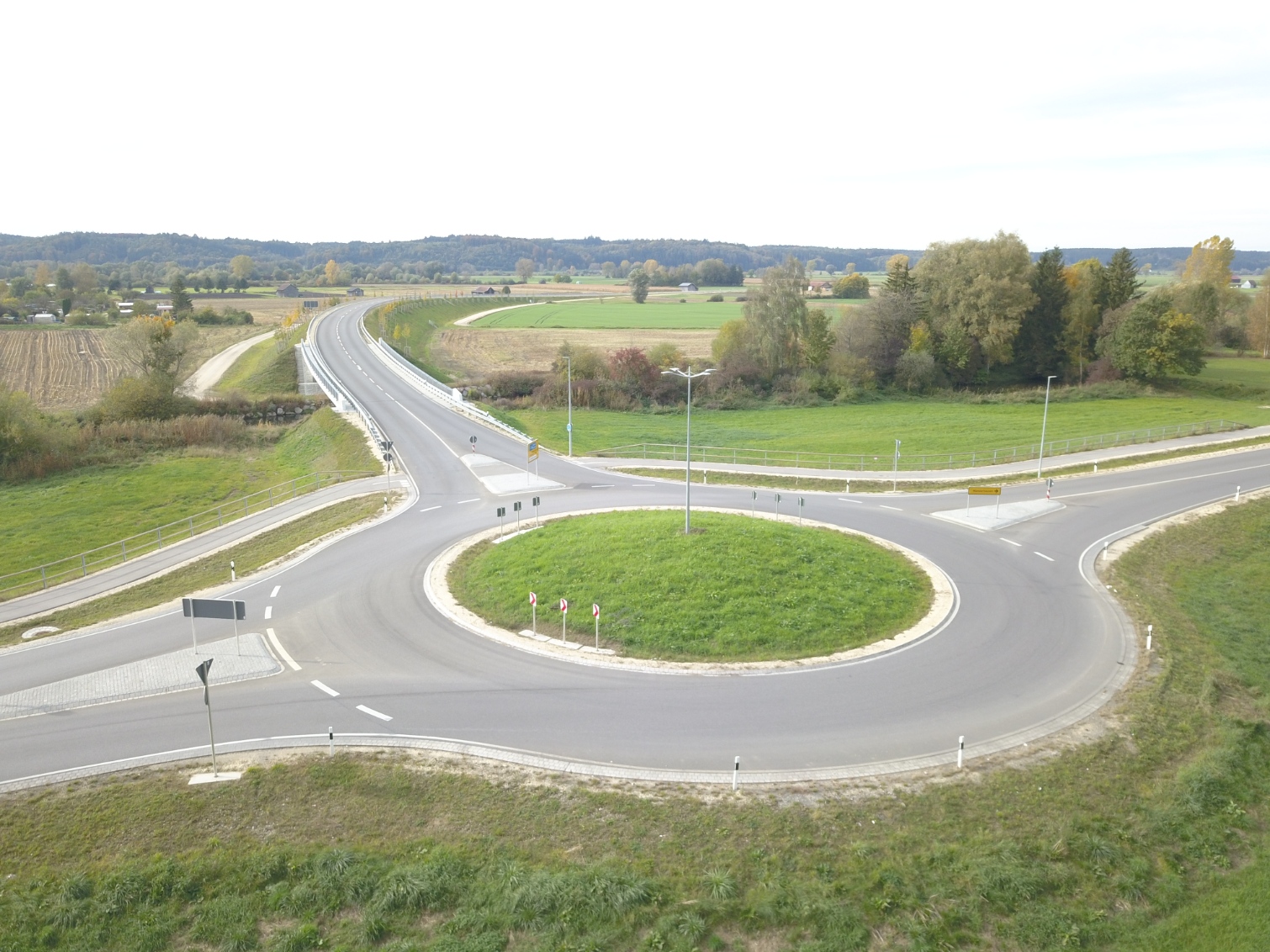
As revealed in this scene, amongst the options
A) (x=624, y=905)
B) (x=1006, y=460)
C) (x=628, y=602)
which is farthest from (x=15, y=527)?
(x=1006, y=460)

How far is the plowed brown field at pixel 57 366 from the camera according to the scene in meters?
70.2

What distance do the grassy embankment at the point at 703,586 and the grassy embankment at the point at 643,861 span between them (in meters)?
6.75

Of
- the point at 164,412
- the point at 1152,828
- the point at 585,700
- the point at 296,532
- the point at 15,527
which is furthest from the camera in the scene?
the point at 164,412

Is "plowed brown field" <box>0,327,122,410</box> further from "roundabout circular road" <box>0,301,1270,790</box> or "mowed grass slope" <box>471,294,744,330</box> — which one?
"roundabout circular road" <box>0,301,1270,790</box>

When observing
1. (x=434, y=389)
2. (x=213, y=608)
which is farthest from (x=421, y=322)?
(x=213, y=608)

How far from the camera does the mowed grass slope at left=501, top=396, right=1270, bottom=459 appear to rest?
53.2 m

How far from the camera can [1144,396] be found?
7069 centimetres

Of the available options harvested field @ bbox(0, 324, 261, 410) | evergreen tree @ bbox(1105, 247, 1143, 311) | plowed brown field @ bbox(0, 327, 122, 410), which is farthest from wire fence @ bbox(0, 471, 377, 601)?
evergreen tree @ bbox(1105, 247, 1143, 311)

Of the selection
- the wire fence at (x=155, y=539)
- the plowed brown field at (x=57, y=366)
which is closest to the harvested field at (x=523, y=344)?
the plowed brown field at (x=57, y=366)

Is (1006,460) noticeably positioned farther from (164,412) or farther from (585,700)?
(164,412)

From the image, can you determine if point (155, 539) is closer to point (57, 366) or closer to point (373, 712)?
point (373, 712)

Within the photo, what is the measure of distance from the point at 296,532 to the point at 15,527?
620 inches

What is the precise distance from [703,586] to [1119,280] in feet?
240

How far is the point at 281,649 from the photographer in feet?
73.1
